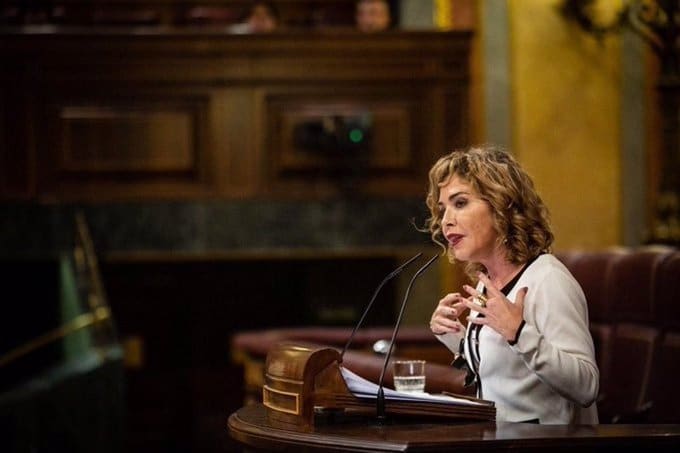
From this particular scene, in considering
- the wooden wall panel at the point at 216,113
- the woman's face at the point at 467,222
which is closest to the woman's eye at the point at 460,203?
the woman's face at the point at 467,222

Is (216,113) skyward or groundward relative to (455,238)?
skyward

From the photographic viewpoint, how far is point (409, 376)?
8.94ft

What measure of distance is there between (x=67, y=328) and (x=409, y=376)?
12.4 ft

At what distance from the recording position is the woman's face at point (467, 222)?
2.52 m

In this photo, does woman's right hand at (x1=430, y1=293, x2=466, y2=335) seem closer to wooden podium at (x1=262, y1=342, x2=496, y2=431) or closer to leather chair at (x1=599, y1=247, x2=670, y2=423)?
wooden podium at (x1=262, y1=342, x2=496, y2=431)

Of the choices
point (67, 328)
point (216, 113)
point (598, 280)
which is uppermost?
point (216, 113)

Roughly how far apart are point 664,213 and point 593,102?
0.85 meters

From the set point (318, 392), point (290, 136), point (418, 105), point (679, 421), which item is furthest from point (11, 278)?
point (318, 392)

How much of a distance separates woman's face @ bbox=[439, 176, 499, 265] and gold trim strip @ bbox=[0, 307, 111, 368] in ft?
11.6

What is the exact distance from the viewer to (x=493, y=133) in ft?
20.0

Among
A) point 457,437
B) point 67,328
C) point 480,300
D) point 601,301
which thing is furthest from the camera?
point 67,328

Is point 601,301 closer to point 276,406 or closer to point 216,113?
point 276,406

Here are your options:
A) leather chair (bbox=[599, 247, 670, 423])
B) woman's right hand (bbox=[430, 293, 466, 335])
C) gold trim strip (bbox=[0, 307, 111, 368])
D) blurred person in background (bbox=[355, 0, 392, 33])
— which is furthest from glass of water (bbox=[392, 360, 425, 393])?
blurred person in background (bbox=[355, 0, 392, 33])

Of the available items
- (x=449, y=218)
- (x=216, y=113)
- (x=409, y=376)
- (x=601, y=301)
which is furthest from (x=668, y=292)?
(x=216, y=113)
